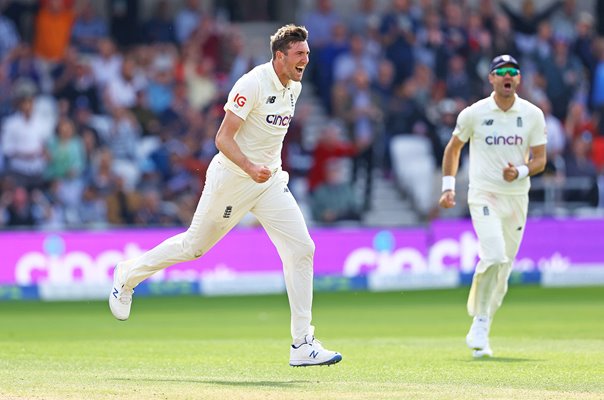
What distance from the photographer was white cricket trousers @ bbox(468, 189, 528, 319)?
37.7ft

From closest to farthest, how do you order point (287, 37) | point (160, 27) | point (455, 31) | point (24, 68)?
point (287, 37), point (24, 68), point (160, 27), point (455, 31)

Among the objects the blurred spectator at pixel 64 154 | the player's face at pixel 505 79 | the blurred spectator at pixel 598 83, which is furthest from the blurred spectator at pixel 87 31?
the player's face at pixel 505 79

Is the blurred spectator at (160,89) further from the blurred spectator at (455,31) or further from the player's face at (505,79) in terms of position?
the player's face at (505,79)

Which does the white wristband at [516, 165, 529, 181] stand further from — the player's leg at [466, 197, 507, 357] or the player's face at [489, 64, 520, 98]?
the player's face at [489, 64, 520, 98]

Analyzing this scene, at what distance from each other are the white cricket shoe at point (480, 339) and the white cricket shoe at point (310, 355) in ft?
6.55

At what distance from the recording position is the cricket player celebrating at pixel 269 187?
9.55 meters

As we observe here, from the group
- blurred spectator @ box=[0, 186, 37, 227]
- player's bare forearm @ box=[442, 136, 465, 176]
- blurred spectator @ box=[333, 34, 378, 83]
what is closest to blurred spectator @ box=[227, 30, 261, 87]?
blurred spectator @ box=[333, 34, 378, 83]

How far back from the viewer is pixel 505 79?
11609 mm

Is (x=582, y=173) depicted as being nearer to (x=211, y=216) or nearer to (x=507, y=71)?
(x=507, y=71)

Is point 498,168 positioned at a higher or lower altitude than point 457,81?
A: lower

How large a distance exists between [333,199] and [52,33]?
5.36m

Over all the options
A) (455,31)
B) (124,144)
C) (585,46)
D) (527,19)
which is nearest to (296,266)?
(124,144)

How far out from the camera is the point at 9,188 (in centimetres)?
1973

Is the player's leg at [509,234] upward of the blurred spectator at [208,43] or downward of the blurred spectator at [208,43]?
downward
